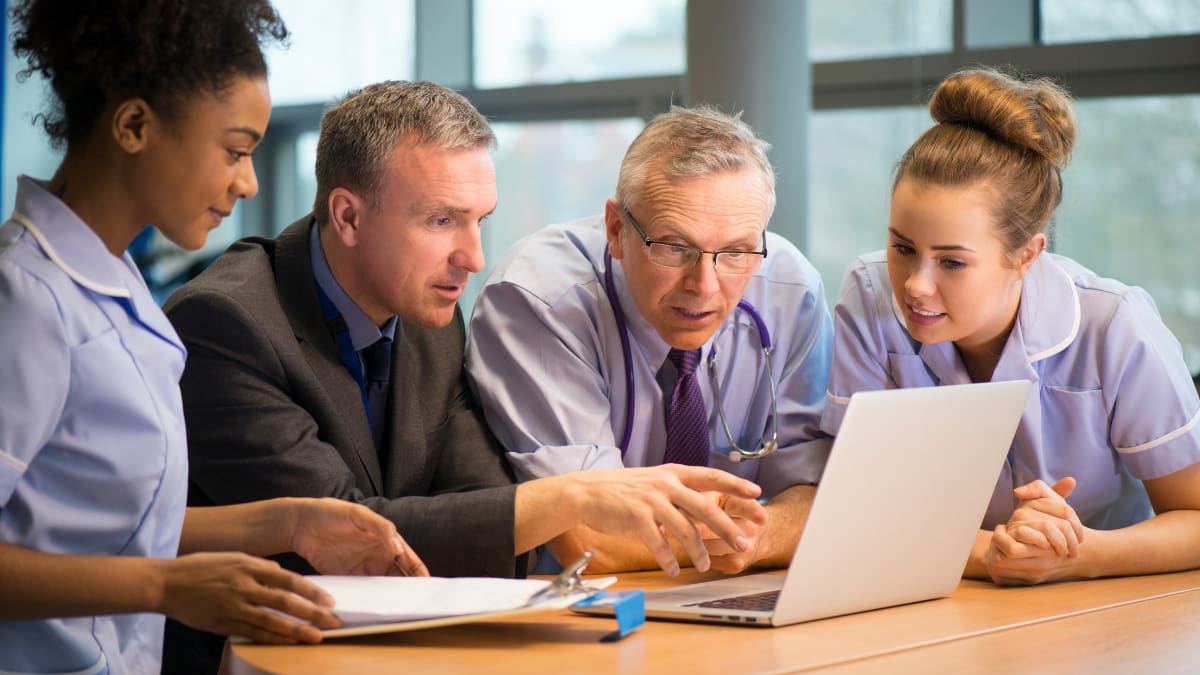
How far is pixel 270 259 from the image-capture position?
81.0 inches

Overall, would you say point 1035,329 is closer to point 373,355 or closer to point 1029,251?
point 1029,251

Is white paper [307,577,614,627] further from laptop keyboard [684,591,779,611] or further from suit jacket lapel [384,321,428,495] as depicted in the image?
suit jacket lapel [384,321,428,495]

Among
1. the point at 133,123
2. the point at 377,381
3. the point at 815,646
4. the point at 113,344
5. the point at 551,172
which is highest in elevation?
the point at 133,123

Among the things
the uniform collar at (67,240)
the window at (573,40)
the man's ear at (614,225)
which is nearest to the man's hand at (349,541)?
the uniform collar at (67,240)

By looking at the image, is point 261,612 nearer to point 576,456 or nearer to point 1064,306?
point 576,456

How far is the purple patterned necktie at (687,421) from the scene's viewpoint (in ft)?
7.27

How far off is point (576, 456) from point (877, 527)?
66 centimetres

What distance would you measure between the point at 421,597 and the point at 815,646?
44cm

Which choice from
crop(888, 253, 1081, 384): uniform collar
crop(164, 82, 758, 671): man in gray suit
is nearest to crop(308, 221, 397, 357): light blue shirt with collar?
crop(164, 82, 758, 671): man in gray suit

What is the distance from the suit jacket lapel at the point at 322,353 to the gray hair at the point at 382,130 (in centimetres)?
12

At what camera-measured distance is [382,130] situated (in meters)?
1.98

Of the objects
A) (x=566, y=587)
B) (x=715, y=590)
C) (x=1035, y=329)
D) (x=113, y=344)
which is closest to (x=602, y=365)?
(x=715, y=590)

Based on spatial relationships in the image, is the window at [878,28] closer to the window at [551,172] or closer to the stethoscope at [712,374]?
the window at [551,172]

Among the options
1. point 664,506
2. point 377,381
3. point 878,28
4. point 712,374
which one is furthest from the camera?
point 878,28
